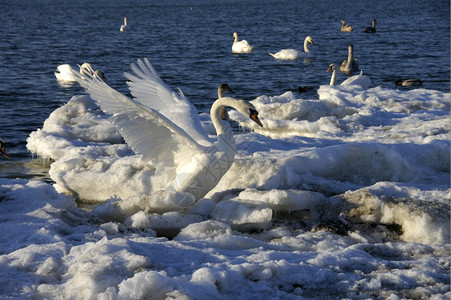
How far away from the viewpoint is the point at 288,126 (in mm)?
12109

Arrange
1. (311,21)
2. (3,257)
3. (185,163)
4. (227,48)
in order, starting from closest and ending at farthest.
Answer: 1. (3,257)
2. (185,163)
3. (227,48)
4. (311,21)

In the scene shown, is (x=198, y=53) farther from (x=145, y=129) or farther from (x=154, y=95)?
(x=145, y=129)

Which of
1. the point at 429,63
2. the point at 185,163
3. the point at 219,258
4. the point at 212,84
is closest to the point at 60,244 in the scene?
the point at 219,258

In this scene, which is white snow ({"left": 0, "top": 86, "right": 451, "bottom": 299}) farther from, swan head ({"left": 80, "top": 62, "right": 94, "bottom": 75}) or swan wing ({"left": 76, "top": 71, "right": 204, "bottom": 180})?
swan head ({"left": 80, "top": 62, "right": 94, "bottom": 75})

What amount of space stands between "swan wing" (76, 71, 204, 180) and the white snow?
2.16 ft

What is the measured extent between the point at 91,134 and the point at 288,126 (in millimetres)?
3574

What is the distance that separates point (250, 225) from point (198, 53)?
68.4ft

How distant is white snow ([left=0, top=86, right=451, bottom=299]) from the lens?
4.68 meters

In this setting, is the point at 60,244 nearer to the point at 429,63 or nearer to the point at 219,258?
the point at 219,258

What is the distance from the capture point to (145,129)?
23.8ft

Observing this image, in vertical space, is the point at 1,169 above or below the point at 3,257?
below

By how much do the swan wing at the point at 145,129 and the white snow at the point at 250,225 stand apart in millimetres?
657

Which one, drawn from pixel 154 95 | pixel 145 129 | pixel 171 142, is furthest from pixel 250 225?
pixel 154 95

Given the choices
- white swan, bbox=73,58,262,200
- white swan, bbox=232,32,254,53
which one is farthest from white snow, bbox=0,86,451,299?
white swan, bbox=232,32,254,53
